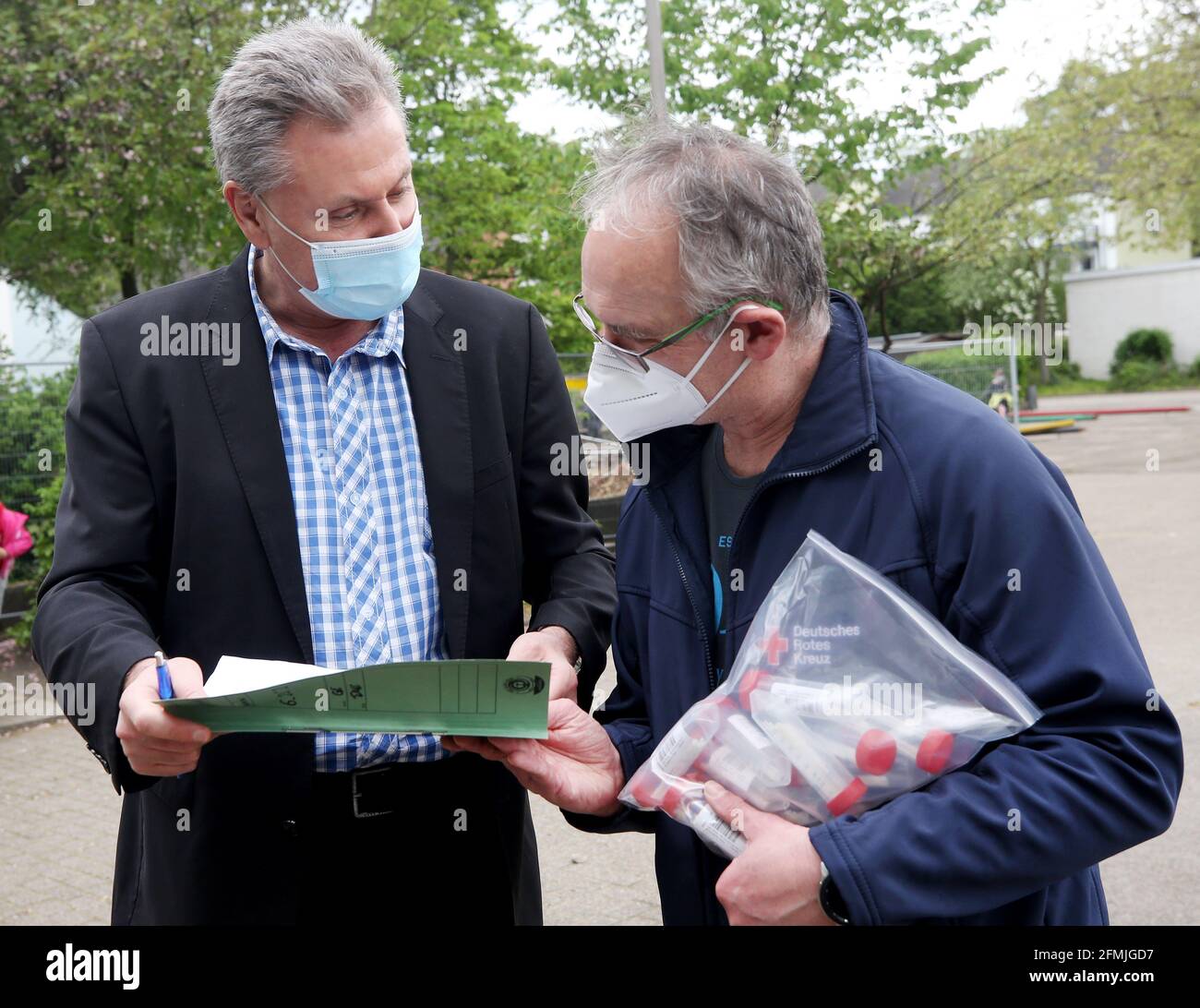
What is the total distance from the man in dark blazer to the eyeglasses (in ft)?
1.31

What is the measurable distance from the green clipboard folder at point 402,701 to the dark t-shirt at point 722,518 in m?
0.34

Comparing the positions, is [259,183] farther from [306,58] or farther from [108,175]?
[108,175]

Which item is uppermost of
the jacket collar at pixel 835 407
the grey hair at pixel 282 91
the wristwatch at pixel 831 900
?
the grey hair at pixel 282 91

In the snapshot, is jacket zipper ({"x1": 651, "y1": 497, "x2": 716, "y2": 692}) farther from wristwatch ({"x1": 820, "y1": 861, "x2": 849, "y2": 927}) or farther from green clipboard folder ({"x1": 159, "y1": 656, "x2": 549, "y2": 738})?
wristwatch ({"x1": 820, "y1": 861, "x2": 849, "y2": 927})

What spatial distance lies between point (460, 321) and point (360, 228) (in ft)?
0.90

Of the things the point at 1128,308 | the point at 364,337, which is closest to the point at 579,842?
the point at 364,337

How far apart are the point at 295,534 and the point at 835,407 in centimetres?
101

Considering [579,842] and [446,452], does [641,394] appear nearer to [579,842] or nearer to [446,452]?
[446,452]

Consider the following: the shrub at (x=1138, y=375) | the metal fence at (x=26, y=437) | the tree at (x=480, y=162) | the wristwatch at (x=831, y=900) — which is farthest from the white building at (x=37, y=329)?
the shrub at (x=1138, y=375)

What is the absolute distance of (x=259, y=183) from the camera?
240cm

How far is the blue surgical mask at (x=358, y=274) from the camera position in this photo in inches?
94.3

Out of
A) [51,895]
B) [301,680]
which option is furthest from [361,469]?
[51,895]

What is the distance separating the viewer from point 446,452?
95.7 inches

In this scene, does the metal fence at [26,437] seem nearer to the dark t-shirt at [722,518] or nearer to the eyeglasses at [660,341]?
Result: the eyeglasses at [660,341]
